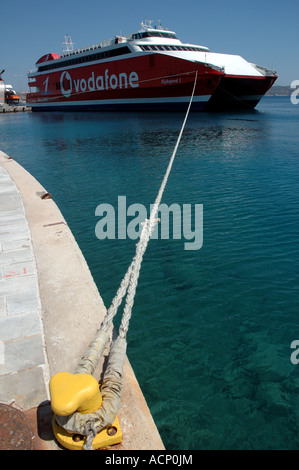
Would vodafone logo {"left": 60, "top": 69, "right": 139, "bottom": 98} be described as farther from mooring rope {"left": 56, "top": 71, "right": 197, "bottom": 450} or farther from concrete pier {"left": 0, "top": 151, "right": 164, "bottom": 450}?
mooring rope {"left": 56, "top": 71, "right": 197, "bottom": 450}

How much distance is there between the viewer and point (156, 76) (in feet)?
135

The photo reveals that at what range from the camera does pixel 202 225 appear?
810 centimetres

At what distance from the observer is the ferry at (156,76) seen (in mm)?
38406

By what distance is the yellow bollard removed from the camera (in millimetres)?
2285

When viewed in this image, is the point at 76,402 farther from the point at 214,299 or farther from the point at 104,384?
the point at 214,299

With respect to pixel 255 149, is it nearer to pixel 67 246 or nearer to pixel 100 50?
pixel 67 246

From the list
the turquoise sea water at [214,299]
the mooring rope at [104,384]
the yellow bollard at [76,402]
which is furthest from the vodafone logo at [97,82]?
the yellow bollard at [76,402]

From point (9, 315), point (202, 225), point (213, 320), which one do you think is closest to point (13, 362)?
point (9, 315)

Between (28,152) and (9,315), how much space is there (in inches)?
695

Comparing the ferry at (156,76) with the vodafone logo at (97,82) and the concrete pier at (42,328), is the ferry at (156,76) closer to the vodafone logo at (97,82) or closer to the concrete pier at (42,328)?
the vodafone logo at (97,82)

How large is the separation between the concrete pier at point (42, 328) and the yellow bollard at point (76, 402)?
99mm

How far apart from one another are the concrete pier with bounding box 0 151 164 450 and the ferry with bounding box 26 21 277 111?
35.4 metres
